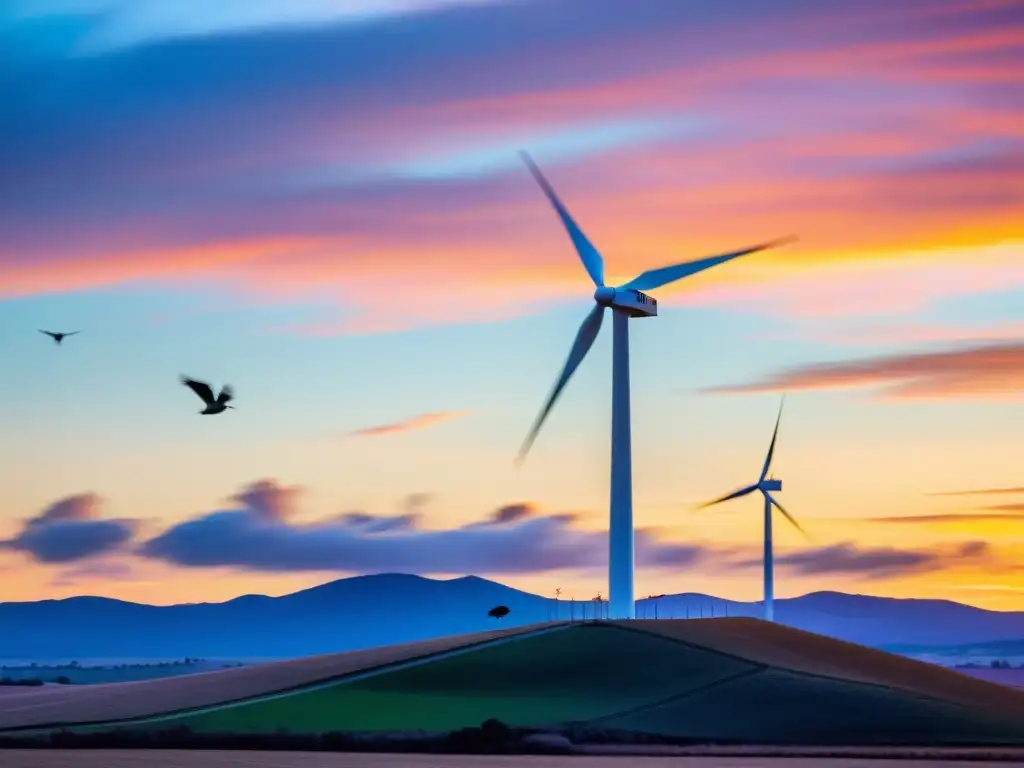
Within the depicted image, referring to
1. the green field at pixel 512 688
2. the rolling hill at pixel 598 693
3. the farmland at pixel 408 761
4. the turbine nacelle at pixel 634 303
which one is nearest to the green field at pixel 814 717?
the rolling hill at pixel 598 693

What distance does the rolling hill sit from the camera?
127250mm

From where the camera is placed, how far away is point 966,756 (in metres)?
115

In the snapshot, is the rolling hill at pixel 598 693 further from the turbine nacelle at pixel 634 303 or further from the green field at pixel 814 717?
the turbine nacelle at pixel 634 303

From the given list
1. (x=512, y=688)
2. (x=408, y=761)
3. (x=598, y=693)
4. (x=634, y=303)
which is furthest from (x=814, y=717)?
(x=634, y=303)

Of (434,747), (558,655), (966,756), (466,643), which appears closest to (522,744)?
(434,747)

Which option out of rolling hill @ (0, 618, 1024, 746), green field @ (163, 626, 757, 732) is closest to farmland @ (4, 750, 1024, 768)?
rolling hill @ (0, 618, 1024, 746)

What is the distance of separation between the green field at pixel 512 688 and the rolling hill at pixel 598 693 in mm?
141

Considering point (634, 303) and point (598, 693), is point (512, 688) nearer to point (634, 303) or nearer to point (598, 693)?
point (598, 693)

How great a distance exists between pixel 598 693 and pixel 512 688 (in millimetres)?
6616

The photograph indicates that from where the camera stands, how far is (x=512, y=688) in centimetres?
14275

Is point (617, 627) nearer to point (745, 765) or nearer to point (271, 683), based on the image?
point (271, 683)

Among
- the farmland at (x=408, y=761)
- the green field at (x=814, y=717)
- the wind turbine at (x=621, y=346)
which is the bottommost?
the farmland at (x=408, y=761)

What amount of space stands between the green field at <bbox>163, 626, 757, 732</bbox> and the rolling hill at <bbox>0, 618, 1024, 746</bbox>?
0.14 metres

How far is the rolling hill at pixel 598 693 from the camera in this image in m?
127
